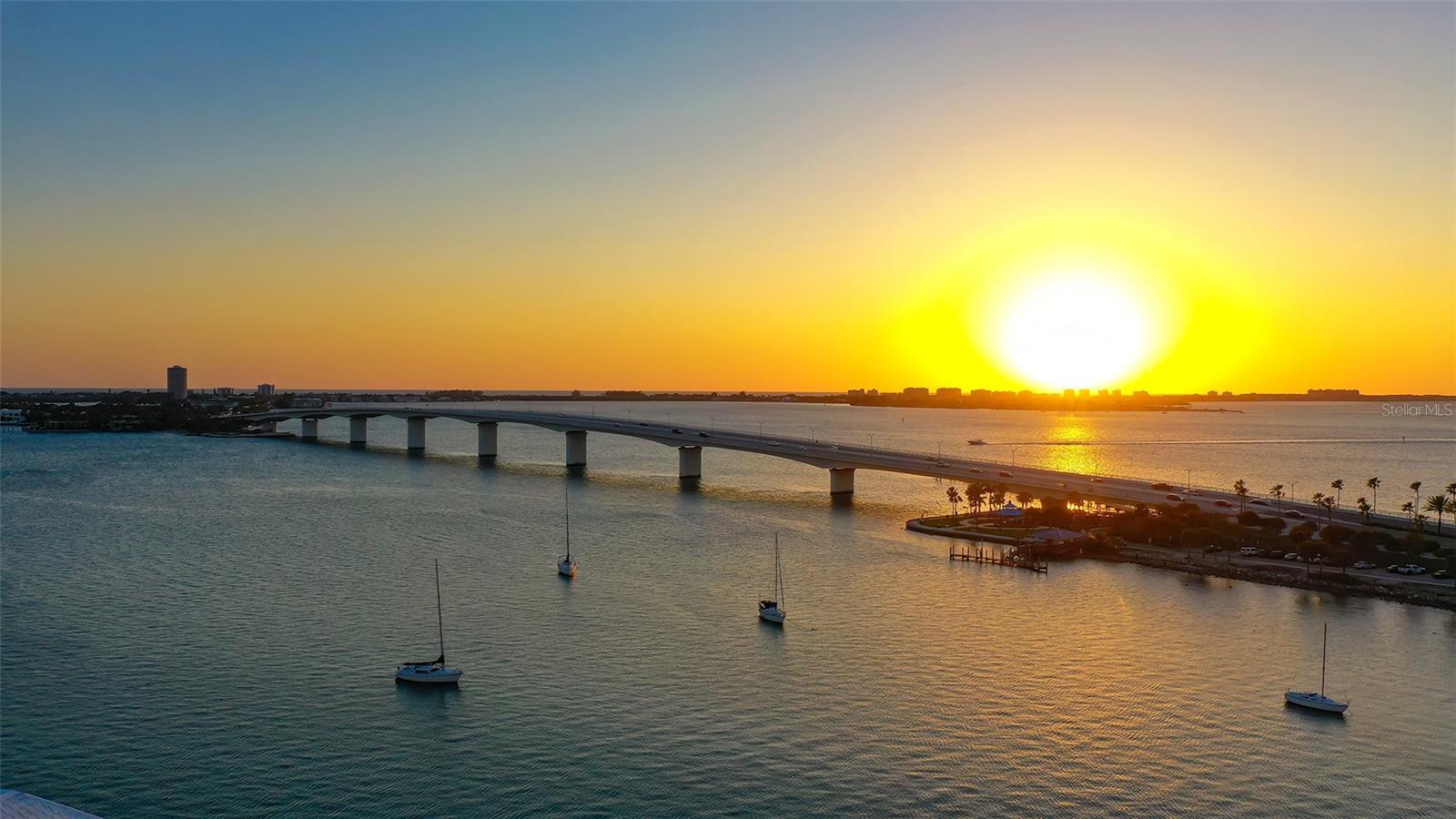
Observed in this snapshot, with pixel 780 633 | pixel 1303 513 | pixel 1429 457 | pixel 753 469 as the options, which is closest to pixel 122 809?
pixel 780 633

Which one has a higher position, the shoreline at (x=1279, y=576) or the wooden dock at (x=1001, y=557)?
the shoreline at (x=1279, y=576)

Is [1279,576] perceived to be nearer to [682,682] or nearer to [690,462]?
[682,682]

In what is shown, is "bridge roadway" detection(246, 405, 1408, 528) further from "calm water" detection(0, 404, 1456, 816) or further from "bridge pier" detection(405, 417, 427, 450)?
"calm water" detection(0, 404, 1456, 816)

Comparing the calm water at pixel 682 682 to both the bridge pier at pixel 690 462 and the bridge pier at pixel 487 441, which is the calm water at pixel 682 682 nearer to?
the bridge pier at pixel 690 462

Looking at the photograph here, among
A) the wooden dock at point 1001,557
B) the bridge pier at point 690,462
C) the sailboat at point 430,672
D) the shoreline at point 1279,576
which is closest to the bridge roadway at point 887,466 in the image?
the bridge pier at point 690,462

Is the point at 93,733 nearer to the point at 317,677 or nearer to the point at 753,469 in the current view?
the point at 317,677

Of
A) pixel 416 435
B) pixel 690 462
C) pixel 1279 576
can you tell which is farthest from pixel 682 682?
pixel 416 435

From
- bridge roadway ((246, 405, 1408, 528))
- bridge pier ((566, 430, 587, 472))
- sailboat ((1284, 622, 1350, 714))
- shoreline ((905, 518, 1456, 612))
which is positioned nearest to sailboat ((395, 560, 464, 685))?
sailboat ((1284, 622, 1350, 714))
